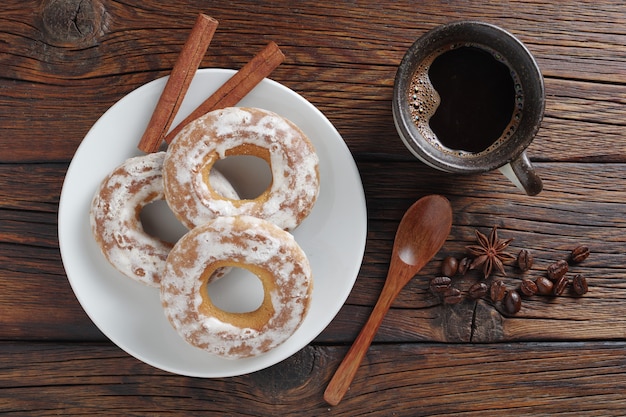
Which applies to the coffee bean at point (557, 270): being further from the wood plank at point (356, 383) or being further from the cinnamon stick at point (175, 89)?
the cinnamon stick at point (175, 89)

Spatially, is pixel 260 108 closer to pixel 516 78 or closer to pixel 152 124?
pixel 152 124

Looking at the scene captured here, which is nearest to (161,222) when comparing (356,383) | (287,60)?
(287,60)

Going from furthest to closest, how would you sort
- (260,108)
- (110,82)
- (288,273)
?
(110,82) → (260,108) → (288,273)

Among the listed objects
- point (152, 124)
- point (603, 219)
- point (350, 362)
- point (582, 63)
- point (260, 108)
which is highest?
point (582, 63)

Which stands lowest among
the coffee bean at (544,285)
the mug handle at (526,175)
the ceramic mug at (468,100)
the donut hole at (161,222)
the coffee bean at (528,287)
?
the donut hole at (161,222)

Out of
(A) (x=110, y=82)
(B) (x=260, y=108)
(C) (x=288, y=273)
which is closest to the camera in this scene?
(C) (x=288, y=273)

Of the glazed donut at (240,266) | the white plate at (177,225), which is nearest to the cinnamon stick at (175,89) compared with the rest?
the white plate at (177,225)

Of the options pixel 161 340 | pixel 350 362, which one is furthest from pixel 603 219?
pixel 161 340
